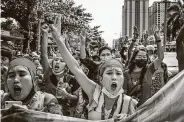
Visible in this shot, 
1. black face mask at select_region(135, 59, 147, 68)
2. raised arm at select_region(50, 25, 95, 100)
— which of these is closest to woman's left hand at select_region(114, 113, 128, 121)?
raised arm at select_region(50, 25, 95, 100)

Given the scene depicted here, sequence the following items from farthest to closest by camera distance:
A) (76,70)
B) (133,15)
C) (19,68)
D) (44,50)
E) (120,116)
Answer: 1. (133,15)
2. (44,50)
3. (76,70)
4. (19,68)
5. (120,116)

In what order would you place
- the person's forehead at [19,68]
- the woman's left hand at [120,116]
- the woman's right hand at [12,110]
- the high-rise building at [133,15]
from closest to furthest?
the woman's right hand at [12,110] → the woman's left hand at [120,116] → the person's forehead at [19,68] → the high-rise building at [133,15]

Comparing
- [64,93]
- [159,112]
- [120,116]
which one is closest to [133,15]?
[64,93]

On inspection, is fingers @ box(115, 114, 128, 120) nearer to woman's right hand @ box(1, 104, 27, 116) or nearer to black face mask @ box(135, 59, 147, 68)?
woman's right hand @ box(1, 104, 27, 116)

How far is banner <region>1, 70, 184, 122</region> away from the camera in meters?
3.71

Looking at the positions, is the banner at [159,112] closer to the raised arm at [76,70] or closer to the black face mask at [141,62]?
the raised arm at [76,70]

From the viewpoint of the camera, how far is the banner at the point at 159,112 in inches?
146

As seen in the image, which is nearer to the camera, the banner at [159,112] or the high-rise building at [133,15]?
the banner at [159,112]

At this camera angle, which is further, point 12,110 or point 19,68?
point 19,68

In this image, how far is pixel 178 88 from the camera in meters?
3.80

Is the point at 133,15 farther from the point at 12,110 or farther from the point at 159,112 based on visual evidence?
the point at 12,110

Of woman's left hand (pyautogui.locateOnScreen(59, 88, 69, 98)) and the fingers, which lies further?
woman's left hand (pyautogui.locateOnScreen(59, 88, 69, 98))

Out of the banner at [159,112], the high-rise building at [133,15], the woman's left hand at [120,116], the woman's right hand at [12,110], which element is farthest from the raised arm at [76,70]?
the high-rise building at [133,15]

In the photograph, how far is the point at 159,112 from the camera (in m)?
3.75
